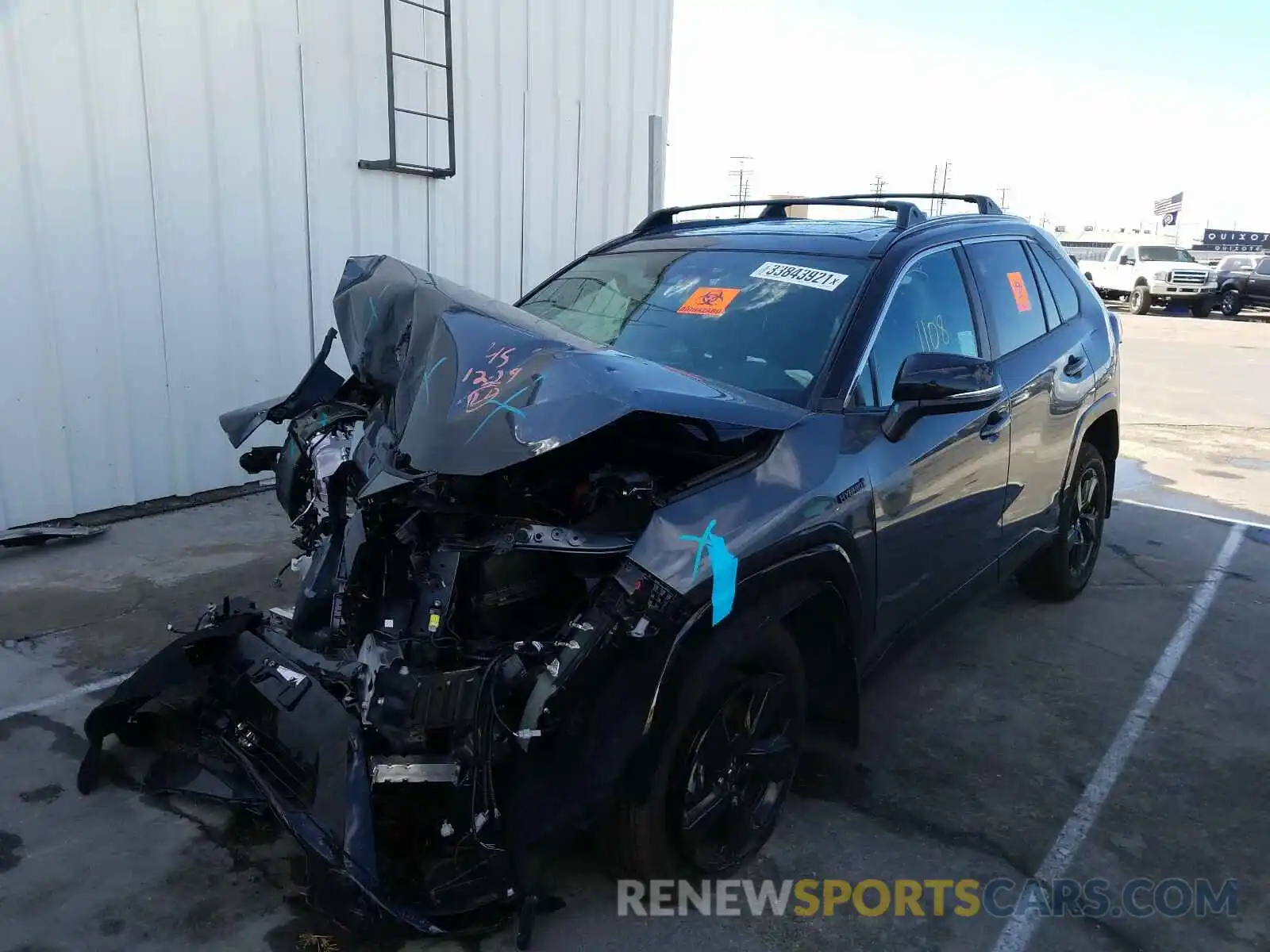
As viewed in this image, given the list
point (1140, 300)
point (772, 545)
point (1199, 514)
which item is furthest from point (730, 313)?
point (1140, 300)

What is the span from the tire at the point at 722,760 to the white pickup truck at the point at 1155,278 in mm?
27706

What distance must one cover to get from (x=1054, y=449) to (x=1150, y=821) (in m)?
1.70

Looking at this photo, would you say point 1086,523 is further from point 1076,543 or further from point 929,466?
point 929,466

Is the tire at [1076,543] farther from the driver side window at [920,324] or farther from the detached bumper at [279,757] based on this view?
the detached bumper at [279,757]

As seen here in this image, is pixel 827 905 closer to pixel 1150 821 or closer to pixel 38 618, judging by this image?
pixel 1150 821

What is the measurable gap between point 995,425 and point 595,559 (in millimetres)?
1935

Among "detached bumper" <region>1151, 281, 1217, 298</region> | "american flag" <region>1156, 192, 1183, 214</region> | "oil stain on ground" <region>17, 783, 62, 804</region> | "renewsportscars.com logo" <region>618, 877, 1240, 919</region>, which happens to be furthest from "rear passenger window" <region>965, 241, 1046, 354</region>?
"american flag" <region>1156, 192, 1183, 214</region>

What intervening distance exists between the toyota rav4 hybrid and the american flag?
205 ft

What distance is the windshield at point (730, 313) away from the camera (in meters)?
3.13

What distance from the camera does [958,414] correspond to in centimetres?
337

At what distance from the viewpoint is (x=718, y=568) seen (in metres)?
2.40

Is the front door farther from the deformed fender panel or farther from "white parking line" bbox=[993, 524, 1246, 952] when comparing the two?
"white parking line" bbox=[993, 524, 1246, 952]

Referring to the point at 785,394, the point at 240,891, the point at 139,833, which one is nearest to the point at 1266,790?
the point at 785,394

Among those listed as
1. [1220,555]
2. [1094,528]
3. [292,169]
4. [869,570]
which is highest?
[292,169]
